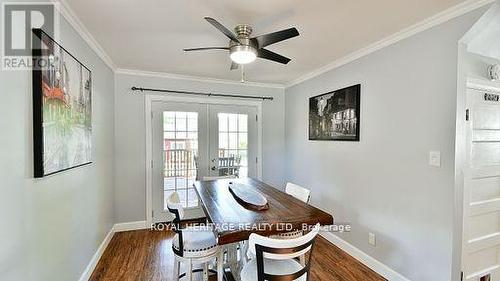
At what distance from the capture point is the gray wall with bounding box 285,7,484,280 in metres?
1.90

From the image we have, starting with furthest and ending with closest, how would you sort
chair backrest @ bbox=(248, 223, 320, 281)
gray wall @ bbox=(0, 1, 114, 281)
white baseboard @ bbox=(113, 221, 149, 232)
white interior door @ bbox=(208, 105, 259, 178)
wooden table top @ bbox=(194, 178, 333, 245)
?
white interior door @ bbox=(208, 105, 259, 178) → white baseboard @ bbox=(113, 221, 149, 232) → wooden table top @ bbox=(194, 178, 333, 245) → chair backrest @ bbox=(248, 223, 320, 281) → gray wall @ bbox=(0, 1, 114, 281)

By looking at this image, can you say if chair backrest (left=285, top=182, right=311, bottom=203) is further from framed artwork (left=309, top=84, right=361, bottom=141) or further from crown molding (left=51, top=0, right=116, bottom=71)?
crown molding (left=51, top=0, right=116, bottom=71)

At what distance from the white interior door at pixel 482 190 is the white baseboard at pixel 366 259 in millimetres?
547

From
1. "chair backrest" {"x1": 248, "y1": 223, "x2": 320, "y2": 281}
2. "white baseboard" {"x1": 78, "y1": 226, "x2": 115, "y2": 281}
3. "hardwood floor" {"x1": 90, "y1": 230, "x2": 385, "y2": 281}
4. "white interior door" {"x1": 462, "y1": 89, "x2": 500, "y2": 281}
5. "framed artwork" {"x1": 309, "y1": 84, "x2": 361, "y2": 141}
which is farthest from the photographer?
"framed artwork" {"x1": 309, "y1": 84, "x2": 361, "y2": 141}

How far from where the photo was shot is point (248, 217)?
1687mm

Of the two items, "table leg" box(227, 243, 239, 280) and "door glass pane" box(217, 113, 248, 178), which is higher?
"door glass pane" box(217, 113, 248, 178)

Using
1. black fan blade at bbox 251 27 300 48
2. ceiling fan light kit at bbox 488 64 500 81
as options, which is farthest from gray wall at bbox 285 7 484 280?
black fan blade at bbox 251 27 300 48

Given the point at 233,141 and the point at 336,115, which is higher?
the point at 336,115

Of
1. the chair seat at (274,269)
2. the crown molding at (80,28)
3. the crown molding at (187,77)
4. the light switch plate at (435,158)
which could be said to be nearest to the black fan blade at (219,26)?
the crown molding at (80,28)

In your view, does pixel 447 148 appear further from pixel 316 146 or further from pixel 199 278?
pixel 199 278

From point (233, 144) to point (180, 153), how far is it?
883mm

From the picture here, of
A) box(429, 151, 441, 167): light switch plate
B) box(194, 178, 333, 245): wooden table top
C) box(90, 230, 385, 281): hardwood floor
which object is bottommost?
box(90, 230, 385, 281): hardwood floor

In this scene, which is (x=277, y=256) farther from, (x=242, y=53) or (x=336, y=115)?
(x=336, y=115)

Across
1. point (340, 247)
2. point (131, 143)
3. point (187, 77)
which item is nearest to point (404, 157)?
point (340, 247)
